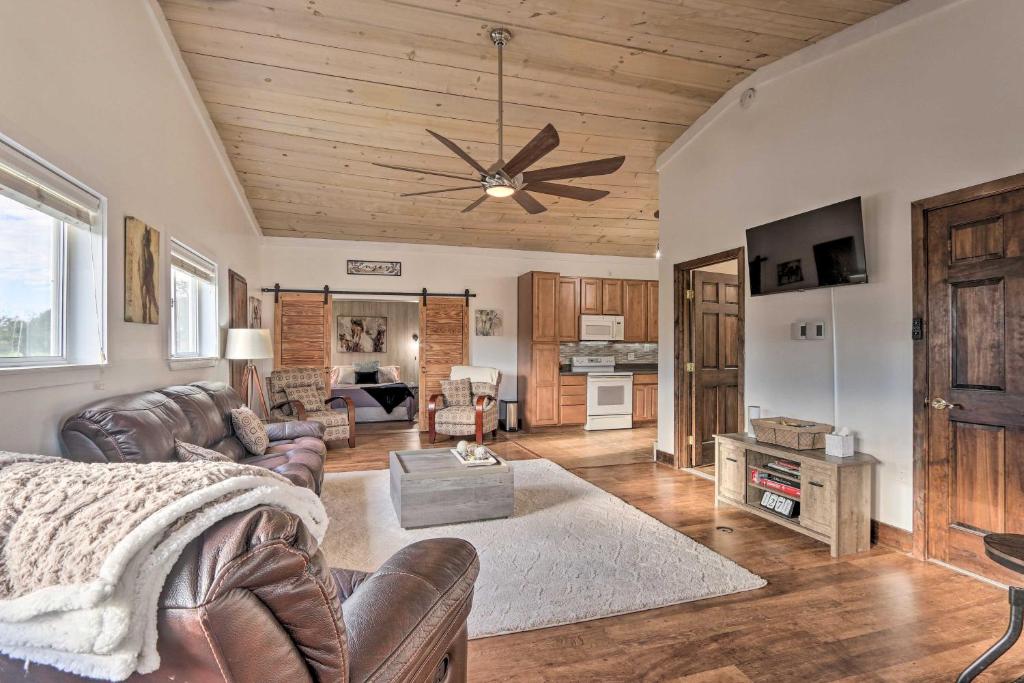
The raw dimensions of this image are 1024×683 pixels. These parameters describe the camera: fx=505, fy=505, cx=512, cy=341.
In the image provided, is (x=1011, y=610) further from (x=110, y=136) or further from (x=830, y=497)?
(x=110, y=136)

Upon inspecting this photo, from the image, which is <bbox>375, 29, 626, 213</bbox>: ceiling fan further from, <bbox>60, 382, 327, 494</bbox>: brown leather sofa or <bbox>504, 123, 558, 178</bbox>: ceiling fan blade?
<bbox>60, 382, 327, 494</bbox>: brown leather sofa

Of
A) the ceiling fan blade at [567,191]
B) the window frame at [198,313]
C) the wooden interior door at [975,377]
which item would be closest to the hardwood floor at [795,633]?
the wooden interior door at [975,377]

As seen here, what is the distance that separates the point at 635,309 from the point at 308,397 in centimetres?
476

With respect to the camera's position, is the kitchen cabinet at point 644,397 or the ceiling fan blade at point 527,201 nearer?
the ceiling fan blade at point 527,201

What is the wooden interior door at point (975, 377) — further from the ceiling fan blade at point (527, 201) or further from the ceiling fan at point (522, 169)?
the ceiling fan blade at point (527, 201)

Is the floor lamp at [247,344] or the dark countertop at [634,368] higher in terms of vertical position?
the floor lamp at [247,344]

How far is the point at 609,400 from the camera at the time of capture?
706 centimetres

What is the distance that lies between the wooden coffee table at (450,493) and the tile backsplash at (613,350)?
4.24 meters

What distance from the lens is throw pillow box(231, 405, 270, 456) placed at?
3475 mm

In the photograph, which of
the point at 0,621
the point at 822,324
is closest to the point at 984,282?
the point at 822,324

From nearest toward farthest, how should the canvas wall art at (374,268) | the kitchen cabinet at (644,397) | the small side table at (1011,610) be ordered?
the small side table at (1011,610) < the canvas wall art at (374,268) < the kitchen cabinet at (644,397)

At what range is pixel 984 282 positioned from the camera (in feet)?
8.54

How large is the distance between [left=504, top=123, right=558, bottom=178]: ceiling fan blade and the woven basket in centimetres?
237

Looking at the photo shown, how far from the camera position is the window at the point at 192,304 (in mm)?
3607
